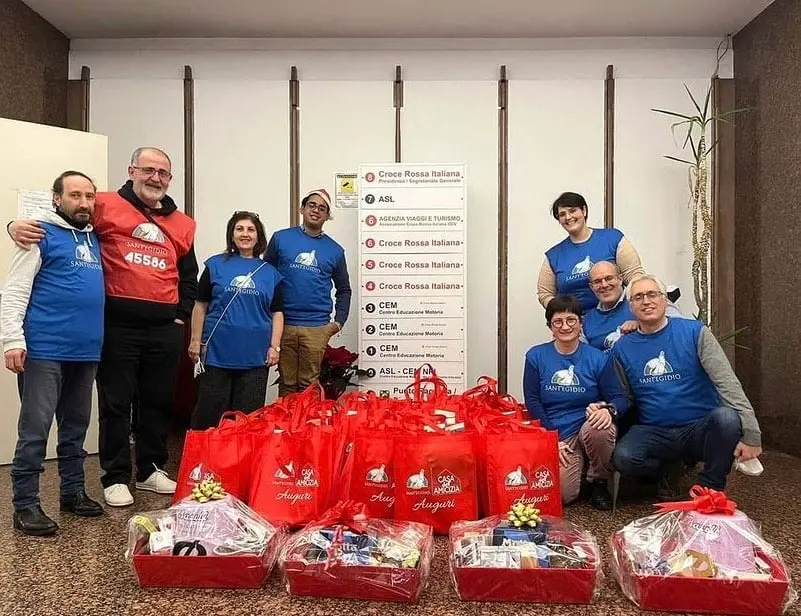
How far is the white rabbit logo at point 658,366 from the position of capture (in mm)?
2521

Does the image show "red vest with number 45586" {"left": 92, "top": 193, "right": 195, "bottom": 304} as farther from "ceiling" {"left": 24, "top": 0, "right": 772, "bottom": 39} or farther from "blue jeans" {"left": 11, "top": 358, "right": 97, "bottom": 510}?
"ceiling" {"left": 24, "top": 0, "right": 772, "bottom": 39}

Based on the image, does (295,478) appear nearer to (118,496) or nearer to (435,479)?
(435,479)

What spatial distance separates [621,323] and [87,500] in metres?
2.32

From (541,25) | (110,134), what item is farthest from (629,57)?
(110,134)

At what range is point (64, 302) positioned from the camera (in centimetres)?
228

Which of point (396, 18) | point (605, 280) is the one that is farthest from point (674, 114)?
point (396, 18)

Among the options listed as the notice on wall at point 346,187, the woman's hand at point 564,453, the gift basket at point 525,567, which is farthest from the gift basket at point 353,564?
the notice on wall at point 346,187

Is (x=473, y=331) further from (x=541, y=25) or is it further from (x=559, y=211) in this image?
(x=541, y=25)

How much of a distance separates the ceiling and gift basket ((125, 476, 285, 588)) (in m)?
3.15

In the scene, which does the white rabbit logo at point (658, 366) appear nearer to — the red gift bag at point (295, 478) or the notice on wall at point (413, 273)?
the red gift bag at point (295, 478)

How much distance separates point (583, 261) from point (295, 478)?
71.9 inches

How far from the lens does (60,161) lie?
138 inches

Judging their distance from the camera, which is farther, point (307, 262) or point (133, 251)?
point (307, 262)

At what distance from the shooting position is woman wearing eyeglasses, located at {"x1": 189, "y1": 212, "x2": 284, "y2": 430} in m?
2.92
